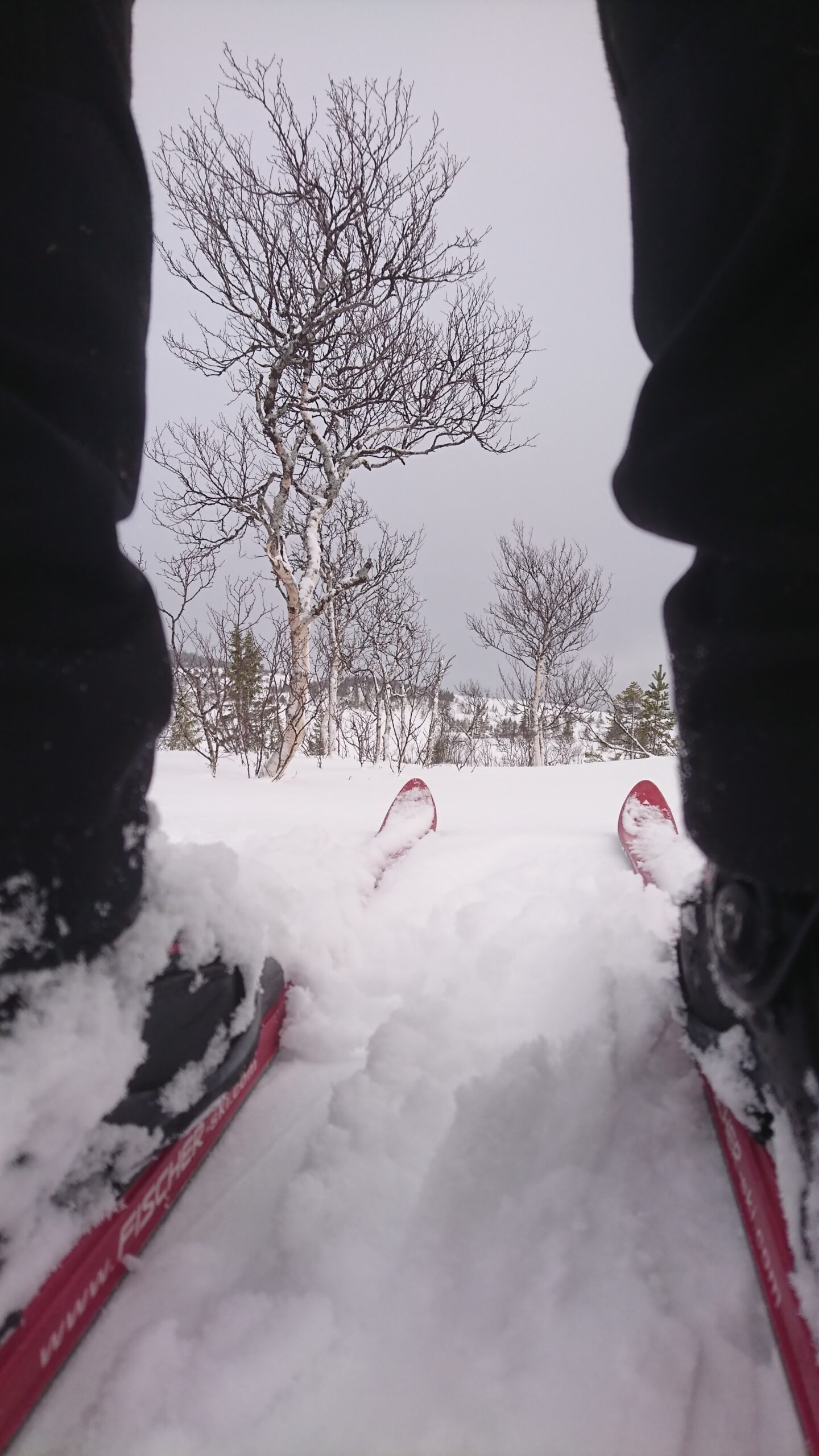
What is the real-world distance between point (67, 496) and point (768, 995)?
45 centimetres

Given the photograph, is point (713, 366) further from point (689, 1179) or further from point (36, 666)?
point (689, 1179)

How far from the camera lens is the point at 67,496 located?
33 cm

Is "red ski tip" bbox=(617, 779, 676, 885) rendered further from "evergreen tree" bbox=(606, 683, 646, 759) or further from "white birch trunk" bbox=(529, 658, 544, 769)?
"evergreen tree" bbox=(606, 683, 646, 759)

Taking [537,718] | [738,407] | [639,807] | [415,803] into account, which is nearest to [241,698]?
[415,803]

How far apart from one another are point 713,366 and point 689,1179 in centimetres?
50

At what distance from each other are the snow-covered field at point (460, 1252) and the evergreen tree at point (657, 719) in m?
13.2

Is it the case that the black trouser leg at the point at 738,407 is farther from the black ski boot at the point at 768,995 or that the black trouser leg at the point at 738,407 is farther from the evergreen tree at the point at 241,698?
the evergreen tree at the point at 241,698

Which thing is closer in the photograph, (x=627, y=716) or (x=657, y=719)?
(x=657, y=719)

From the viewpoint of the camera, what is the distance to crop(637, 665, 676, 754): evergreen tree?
13.0 meters

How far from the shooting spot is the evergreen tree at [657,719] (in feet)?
42.8

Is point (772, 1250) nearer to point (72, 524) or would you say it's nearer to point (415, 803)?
point (72, 524)

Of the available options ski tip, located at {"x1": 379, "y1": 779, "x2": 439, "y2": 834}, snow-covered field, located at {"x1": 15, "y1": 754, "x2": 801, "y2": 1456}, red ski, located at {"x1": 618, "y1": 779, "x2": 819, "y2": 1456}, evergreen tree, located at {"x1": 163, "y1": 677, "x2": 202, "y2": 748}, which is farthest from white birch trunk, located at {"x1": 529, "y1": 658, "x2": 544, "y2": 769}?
red ski, located at {"x1": 618, "y1": 779, "x2": 819, "y2": 1456}

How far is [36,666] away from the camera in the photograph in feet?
1.05

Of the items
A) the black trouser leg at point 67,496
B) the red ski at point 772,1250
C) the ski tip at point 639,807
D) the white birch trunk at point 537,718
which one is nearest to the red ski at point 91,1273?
the black trouser leg at point 67,496
